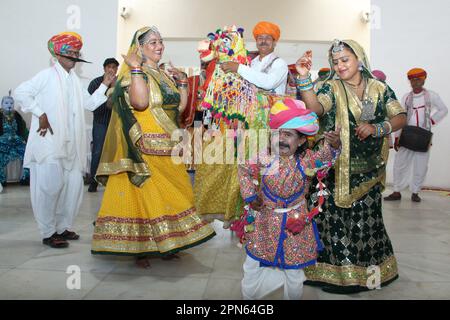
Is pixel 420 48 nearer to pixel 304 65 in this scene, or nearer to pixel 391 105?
pixel 391 105

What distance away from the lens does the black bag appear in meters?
6.97

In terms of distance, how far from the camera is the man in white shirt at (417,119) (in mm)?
7094

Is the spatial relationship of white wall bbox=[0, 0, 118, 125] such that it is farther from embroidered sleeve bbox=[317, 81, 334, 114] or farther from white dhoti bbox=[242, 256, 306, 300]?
white dhoti bbox=[242, 256, 306, 300]

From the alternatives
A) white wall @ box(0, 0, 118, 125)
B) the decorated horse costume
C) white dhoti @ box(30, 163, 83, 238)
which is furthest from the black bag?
white wall @ box(0, 0, 118, 125)

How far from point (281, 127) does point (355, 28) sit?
809 centimetres

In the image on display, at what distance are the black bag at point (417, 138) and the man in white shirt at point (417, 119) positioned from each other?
165 mm

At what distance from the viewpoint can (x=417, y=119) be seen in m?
7.19

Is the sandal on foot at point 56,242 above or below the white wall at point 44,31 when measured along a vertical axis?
below

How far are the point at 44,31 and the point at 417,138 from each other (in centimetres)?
676

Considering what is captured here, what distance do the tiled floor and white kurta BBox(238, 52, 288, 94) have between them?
1.46m

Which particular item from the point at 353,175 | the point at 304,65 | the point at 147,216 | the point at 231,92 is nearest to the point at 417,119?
the point at 231,92

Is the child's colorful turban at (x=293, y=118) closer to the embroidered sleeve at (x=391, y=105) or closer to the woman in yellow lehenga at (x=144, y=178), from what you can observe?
the embroidered sleeve at (x=391, y=105)

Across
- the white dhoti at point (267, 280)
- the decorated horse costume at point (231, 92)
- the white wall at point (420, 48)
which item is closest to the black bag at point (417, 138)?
the white wall at point (420, 48)
